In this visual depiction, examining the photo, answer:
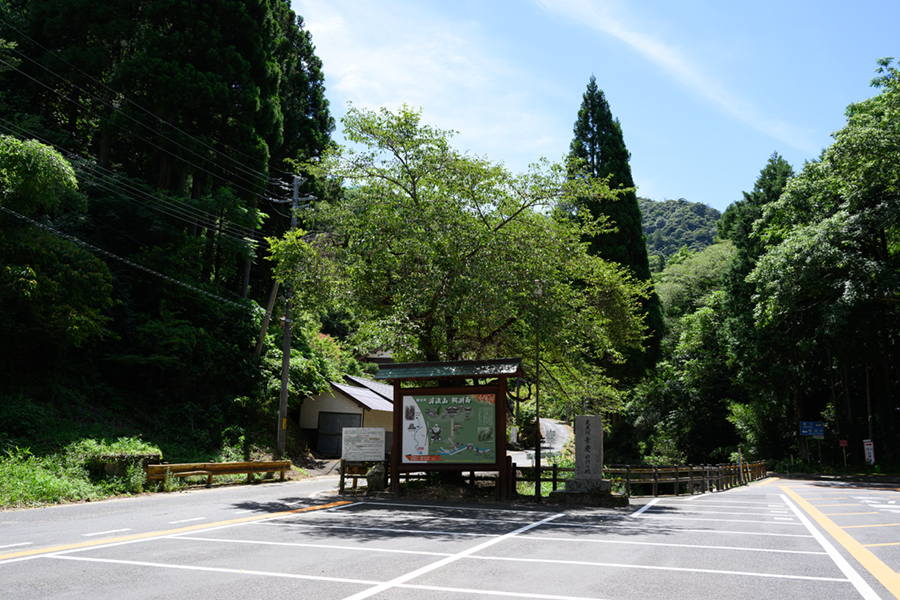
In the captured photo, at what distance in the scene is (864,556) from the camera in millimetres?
7965

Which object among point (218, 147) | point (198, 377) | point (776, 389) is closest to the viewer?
point (198, 377)

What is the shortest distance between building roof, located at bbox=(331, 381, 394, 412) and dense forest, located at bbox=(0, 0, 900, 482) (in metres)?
1.18

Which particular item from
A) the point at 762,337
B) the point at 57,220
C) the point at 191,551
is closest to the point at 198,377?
the point at 57,220

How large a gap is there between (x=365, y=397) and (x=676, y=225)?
344 feet

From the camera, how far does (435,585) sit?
597 cm

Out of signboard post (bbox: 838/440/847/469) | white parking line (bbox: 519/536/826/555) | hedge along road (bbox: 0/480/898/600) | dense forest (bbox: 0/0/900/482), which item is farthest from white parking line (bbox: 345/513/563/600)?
signboard post (bbox: 838/440/847/469)

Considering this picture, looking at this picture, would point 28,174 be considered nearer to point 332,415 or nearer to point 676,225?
point 332,415

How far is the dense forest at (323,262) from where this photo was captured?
1622cm

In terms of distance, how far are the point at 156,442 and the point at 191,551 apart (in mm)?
14959

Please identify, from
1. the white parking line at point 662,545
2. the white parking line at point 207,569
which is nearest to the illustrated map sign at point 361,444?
the white parking line at point 662,545

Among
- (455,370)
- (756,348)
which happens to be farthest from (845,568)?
(756,348)

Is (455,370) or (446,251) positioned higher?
(446,251)

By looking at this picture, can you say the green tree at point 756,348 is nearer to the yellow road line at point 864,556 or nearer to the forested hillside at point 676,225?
the yellow road line at point 864,556

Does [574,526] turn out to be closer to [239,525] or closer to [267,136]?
[239,525]
